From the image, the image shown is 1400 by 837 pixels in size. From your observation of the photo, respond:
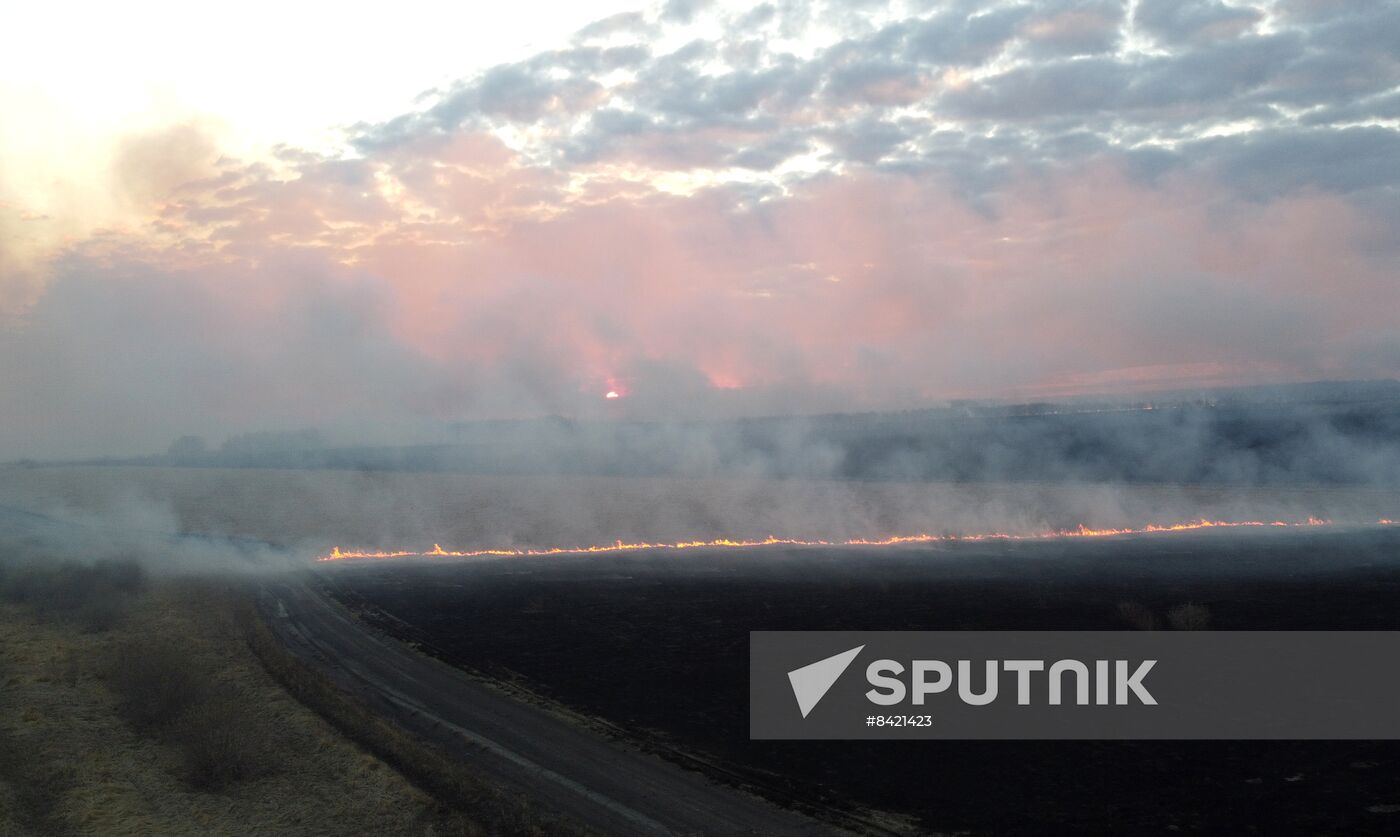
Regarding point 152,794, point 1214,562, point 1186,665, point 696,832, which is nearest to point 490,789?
point 696,832

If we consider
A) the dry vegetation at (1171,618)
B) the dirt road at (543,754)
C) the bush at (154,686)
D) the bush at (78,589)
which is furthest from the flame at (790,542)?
the bush at (154,686)

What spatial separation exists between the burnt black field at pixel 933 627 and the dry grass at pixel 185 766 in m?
8.58

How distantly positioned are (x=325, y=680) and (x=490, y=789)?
1401 cm

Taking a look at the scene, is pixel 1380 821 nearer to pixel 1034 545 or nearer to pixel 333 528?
Result: pixel 1034 545

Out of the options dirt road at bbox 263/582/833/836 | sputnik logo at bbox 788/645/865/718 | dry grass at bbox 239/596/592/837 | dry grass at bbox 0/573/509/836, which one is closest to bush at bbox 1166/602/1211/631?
sputnik logo at bbox 788/645/865/718

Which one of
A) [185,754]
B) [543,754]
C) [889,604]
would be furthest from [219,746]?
[889,604]

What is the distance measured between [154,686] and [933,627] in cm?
3342

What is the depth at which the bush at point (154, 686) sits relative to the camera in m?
26.9

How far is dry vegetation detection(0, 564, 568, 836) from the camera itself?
20.5m

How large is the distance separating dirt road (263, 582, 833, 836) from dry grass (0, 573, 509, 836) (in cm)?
276

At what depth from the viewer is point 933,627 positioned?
41.3m

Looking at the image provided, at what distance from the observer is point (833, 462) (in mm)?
177500

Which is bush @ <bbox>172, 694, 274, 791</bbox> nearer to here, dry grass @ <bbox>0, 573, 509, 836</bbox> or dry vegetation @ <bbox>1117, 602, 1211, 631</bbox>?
dry grass @ <bbox>0, 573, 509, 836</bbox>

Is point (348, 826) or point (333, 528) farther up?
point (333, 528)
